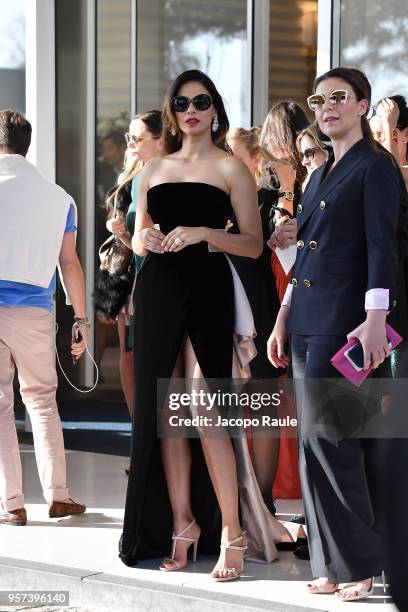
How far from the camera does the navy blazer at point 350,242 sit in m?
4.15

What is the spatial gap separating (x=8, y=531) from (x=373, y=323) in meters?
2.39

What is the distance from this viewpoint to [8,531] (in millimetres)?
5648

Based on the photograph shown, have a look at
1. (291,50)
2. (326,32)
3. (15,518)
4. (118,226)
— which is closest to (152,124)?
(118,226)

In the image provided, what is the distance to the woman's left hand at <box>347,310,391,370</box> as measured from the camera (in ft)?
13.4

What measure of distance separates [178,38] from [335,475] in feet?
22.3

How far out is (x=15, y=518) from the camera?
5793 millimetres

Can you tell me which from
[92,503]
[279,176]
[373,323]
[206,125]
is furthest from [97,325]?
[373,323]

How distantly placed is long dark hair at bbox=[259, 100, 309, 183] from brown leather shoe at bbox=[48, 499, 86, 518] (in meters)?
1.96

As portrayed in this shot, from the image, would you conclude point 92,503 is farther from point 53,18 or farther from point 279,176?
point 53,18

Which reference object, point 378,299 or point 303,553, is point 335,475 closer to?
point 378,299

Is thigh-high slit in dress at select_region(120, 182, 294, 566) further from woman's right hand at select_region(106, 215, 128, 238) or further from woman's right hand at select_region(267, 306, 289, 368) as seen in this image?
woman's right hand at select_region(106, 215, 128, 238)

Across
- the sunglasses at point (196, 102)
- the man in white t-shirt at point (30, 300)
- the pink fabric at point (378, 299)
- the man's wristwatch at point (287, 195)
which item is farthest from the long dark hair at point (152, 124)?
the pink fabric at point (378, 299)

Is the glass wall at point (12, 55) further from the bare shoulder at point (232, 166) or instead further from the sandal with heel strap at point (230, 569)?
the sandal with heel strap at point (230, 569)

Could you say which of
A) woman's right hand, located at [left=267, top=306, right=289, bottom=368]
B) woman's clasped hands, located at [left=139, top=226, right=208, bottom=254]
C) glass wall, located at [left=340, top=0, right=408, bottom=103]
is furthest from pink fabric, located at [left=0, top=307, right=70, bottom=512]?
glass wall, located at [left=340, top=0, right=408, bottom=103]
